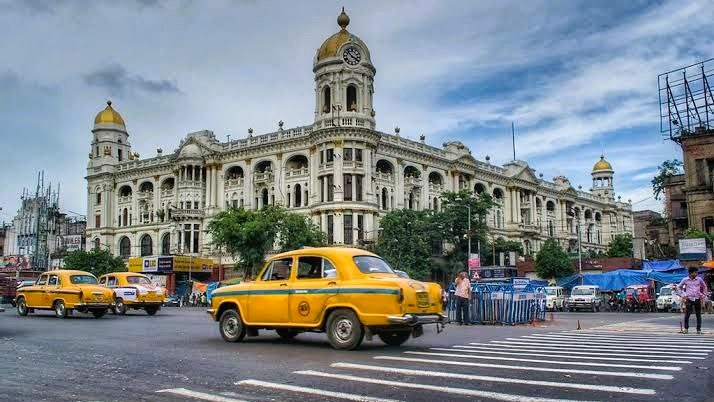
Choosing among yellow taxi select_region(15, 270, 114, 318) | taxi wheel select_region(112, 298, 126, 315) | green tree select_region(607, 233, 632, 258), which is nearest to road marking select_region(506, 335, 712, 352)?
yellow taxi select_region(15, 270, 114, 318)

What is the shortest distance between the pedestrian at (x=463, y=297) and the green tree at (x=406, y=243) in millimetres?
31492

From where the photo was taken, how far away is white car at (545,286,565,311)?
124 feet

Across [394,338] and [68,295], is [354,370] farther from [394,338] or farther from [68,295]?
[68,295]

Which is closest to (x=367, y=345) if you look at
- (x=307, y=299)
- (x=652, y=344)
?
(x=307, y=299)

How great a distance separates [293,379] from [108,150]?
7465cm

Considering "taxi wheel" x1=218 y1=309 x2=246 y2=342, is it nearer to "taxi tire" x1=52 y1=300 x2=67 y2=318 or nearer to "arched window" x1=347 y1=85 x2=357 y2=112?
"taxi tire" x1=52 y1=300 x2=67 y2=318

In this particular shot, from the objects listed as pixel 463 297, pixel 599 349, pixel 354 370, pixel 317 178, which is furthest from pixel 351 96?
pixel 354 370

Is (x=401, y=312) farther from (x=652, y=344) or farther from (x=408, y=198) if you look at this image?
(x=408, y=198)

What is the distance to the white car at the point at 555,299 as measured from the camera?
37.8 meters

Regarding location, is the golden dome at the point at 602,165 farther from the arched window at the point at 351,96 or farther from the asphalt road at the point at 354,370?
the asphalt road at the point at 354,370

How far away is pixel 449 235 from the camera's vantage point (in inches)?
2277

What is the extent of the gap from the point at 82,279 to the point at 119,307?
3.46 metres

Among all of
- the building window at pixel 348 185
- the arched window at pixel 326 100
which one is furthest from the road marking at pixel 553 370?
the arched window at pixel 326 100

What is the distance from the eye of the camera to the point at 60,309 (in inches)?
896
